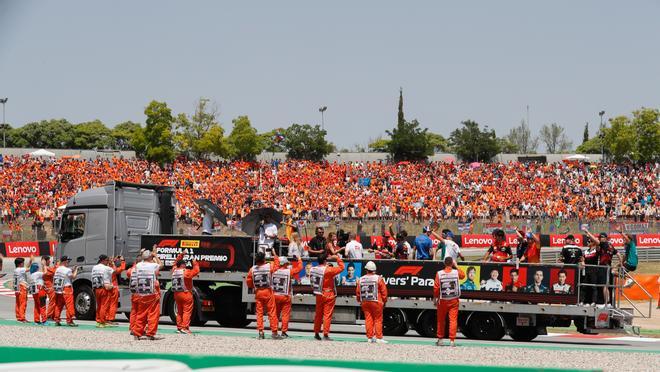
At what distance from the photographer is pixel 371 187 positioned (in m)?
62.3

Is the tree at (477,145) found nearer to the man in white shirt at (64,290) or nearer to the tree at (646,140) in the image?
the tree at (646,140)

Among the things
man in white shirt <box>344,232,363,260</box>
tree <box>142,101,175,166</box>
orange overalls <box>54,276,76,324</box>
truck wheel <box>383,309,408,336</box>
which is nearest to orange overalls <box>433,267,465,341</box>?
truck wheel <box>383,309,408,336</box>

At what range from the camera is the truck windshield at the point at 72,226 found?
22.4 metres

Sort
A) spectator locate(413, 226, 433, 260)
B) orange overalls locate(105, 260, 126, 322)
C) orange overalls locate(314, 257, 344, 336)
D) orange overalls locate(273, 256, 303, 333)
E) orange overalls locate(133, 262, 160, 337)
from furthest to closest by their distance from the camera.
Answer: orange overalls locate(105, 260, 126, 322), spectator locate(413, 226, 433, 260), orange overalls locate(273, 256, 303, 333), orange overalls locate(314, 257, 344, 336), orange overalls locate(133, 262, 160, 337)

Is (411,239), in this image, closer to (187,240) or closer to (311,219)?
(311,219)

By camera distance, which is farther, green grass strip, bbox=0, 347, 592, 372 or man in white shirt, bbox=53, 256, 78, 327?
man in white shirt, bbox=53, 256, 78, 327

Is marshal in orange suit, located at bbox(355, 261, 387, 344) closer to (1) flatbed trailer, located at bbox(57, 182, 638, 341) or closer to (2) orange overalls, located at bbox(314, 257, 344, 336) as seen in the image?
(2) orange overalls, located at bbox(314, 257, 344, 336)

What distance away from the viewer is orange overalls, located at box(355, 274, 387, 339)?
17.5 metres

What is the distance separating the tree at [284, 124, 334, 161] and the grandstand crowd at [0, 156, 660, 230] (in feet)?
22.3

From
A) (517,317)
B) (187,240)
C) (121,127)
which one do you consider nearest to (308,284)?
(187,240)

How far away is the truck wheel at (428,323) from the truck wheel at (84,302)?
24.6 feet

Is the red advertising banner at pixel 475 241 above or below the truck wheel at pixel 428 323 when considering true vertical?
above

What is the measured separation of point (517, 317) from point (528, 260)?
1.35m

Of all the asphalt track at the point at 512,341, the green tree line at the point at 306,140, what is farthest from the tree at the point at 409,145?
the asphalt track at the point at 512,341
